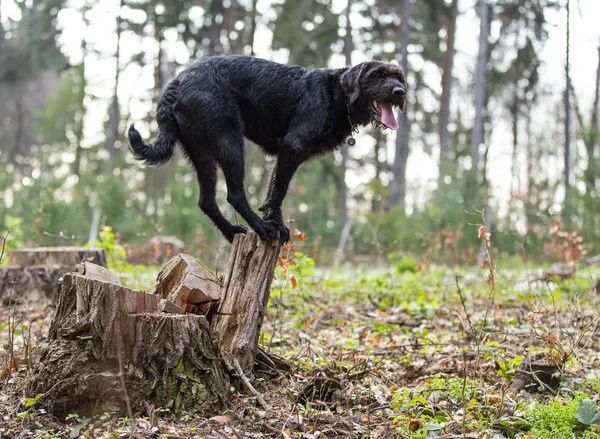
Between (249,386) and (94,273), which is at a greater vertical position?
(94,273)

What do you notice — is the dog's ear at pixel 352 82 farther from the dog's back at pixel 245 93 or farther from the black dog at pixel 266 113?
the dog's back at pixel 245 93

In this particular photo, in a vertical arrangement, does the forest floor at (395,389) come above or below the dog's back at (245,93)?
below

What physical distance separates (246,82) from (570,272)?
6374 millimetres

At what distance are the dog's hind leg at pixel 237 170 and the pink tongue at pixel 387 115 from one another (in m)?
1.14

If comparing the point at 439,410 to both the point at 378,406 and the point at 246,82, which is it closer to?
the point at 378,406

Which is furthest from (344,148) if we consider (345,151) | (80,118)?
(80,118)

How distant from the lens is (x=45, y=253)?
22.5 feet

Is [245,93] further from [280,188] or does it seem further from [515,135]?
[515,135]

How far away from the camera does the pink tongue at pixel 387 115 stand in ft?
14.1

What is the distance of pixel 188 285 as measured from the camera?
Answer: 389 cm

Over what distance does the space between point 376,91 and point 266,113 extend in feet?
2.97

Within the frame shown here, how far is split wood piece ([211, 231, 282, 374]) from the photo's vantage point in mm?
3791

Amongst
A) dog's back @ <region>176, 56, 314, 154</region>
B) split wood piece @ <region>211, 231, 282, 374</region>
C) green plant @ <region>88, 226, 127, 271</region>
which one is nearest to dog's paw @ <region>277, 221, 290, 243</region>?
split wood piece @ <region>211, 231, 282, 374</region>

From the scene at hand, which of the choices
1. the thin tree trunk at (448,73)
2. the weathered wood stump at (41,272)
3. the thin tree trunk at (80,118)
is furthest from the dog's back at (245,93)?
the thin tree trunk at (80,118)
